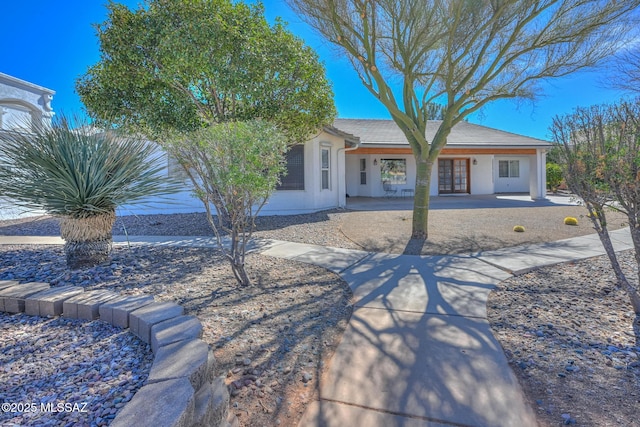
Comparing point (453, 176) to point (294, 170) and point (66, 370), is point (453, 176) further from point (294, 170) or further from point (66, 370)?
point (66, 370)

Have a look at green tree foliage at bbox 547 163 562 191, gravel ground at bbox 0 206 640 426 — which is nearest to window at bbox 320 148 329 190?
gravel ground at bbox 0 206 640 426

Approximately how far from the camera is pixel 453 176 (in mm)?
21625

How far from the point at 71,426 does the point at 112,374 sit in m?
0.53

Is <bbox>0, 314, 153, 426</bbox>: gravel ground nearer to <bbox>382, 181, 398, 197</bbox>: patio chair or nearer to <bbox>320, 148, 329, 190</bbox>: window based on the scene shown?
<bbox>320, 148, 329, 190</bbox>: window

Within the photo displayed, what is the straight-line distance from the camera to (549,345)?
114 inches

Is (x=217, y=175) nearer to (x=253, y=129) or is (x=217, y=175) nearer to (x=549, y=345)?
(x=253, y=129)

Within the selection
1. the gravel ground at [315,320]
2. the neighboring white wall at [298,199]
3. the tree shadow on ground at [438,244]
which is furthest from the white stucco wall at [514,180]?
the gravel ground at [315,320]

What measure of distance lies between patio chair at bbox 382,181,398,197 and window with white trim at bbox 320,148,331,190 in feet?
23.9

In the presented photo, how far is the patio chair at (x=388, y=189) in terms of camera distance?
19922 millimetres

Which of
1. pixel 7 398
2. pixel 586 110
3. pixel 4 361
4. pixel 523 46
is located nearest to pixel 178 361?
pixel 7 398

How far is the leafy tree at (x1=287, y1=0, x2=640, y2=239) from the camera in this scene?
7078 mm

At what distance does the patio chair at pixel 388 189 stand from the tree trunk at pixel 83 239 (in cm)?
1672

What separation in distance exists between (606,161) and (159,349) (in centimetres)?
418

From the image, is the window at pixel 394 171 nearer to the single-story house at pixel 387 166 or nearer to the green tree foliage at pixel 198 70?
the single-story house at pixel 387 166
